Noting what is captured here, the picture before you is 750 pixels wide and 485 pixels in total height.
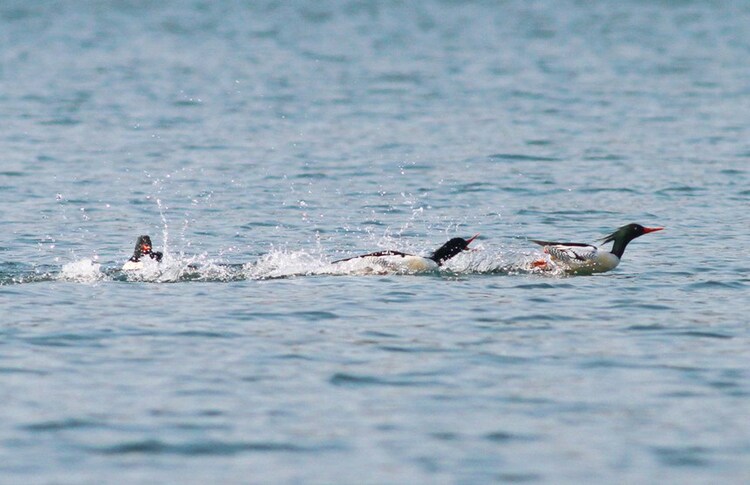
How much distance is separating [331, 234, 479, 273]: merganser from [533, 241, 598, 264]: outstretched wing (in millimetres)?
1056

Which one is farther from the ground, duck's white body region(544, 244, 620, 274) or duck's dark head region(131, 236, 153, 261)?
duck's dark head region(131, 236, 153, 261)

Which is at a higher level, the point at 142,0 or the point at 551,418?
the point at 142,0

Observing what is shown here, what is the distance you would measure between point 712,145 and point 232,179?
Answer: 426 inches

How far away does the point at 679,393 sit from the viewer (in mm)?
11188

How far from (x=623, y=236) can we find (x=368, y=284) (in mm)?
3877

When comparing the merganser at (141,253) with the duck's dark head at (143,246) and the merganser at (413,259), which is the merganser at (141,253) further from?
the merganser at (413,259)

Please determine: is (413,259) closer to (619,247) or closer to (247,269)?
(247,269)

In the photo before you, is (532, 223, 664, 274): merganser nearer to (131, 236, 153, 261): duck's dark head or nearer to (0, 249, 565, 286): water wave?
(0, 249, 565, 286): water wave

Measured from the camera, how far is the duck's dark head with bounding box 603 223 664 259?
17.5 meters

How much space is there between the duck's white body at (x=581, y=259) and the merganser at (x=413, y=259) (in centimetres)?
117

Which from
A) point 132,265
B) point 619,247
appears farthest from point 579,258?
point 132,265

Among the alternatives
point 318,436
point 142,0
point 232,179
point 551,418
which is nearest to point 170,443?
point 318,436

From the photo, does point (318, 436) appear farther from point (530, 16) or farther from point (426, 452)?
point (530, 16)

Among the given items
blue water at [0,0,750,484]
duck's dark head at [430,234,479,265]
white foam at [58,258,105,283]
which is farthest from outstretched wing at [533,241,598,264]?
white foam at [58,258,105,283]
